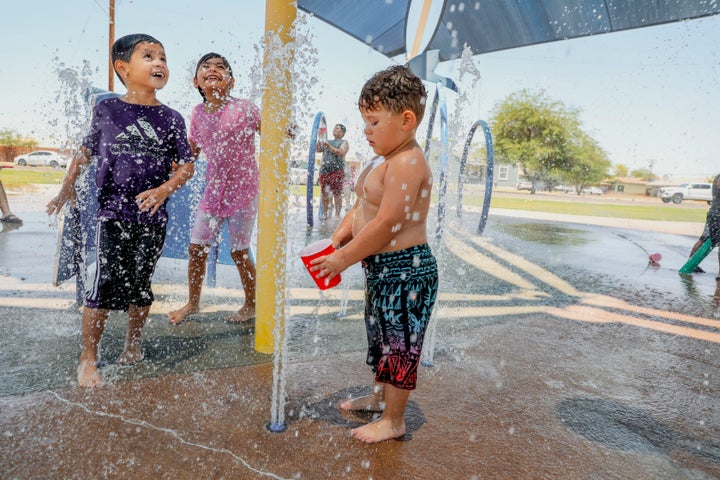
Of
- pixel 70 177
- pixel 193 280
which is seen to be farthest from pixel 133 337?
pixel 70 177

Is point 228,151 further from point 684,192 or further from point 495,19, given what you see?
point 684,192

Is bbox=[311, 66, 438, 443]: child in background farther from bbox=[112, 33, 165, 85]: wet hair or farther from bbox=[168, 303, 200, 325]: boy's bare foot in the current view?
bbox=[168, 303, 200, 325]: boy's bare foot

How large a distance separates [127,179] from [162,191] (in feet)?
0.60

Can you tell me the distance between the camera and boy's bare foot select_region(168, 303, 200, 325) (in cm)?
325

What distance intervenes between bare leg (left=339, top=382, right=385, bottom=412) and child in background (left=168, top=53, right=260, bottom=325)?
140 centimetres

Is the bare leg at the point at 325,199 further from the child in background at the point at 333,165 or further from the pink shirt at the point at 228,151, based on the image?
the pink shirt at the point at 228,151

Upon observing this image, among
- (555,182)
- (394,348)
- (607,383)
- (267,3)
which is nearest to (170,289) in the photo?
(267,3)

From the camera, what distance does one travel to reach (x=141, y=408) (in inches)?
81.5

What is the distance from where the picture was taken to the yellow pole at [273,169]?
8.77 feet

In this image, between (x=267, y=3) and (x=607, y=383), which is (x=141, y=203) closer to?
(x=267, y=3)

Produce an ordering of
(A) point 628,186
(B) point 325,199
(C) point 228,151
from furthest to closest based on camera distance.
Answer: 1. (A) point 628,186
2. (B) point 325,199
3. (C) point 228,151

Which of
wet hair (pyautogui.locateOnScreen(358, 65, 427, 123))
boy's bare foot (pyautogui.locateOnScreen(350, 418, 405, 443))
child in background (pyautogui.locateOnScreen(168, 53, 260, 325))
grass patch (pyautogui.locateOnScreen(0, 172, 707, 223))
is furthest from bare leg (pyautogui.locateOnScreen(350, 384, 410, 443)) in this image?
grass patch (pyautogui.locateOnScreen(0, 172, 707, 223))

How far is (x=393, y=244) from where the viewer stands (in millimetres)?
1908

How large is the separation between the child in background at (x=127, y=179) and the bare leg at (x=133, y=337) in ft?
0.08
